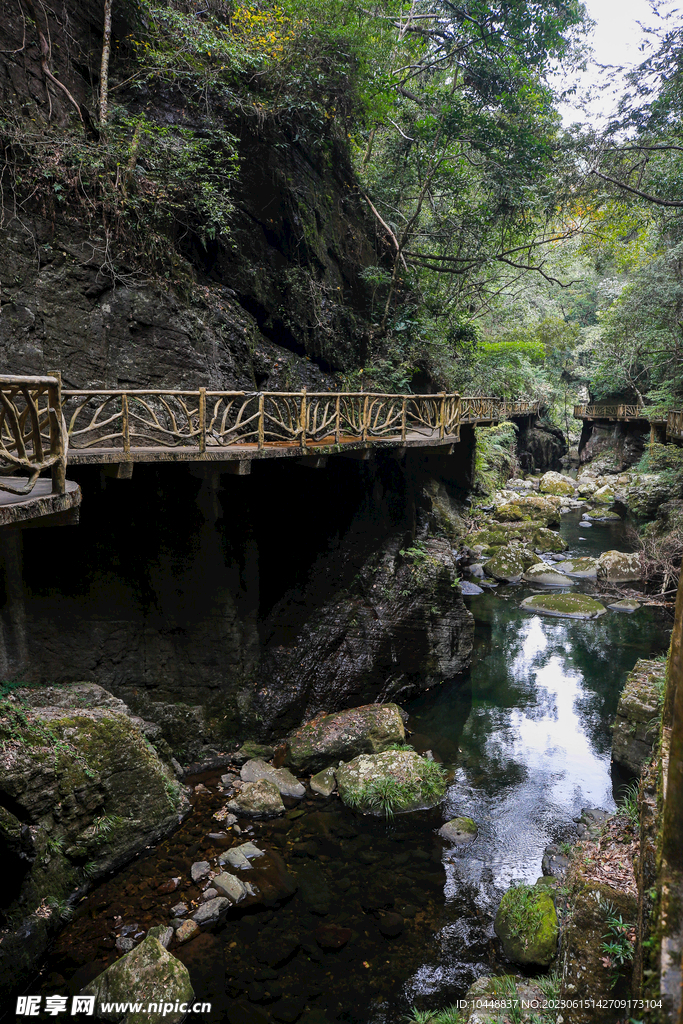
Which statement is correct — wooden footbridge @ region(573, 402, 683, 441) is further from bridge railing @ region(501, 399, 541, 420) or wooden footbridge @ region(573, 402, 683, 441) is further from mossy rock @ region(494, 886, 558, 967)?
mossy rock @ region(494, 886, 558, 967)

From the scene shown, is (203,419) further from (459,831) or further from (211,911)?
(459,831)

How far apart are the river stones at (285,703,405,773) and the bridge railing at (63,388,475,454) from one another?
4.95 m

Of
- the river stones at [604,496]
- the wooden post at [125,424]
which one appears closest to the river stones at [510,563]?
the river stones at [604,496]

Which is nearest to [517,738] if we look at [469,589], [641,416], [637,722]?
[637,722]

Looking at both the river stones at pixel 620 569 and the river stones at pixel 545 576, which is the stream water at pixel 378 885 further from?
the river stones at pixel 620 569

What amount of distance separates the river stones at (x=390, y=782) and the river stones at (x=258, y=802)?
1035 mm

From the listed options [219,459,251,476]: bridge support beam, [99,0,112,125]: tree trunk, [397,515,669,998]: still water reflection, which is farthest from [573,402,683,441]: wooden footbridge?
[99,0,112,125]: tree trunk

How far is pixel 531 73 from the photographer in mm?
15359

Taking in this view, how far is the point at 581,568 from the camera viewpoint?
19.2 m

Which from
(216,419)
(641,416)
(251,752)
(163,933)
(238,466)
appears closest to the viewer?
(163,933)

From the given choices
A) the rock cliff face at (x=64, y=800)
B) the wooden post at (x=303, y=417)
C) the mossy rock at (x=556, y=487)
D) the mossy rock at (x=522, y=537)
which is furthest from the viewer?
the mossy rock at (x=556, y=487)

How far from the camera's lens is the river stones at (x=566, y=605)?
52.5 feet

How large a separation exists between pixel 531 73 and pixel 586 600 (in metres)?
15.4

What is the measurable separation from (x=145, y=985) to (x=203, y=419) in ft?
20.0
